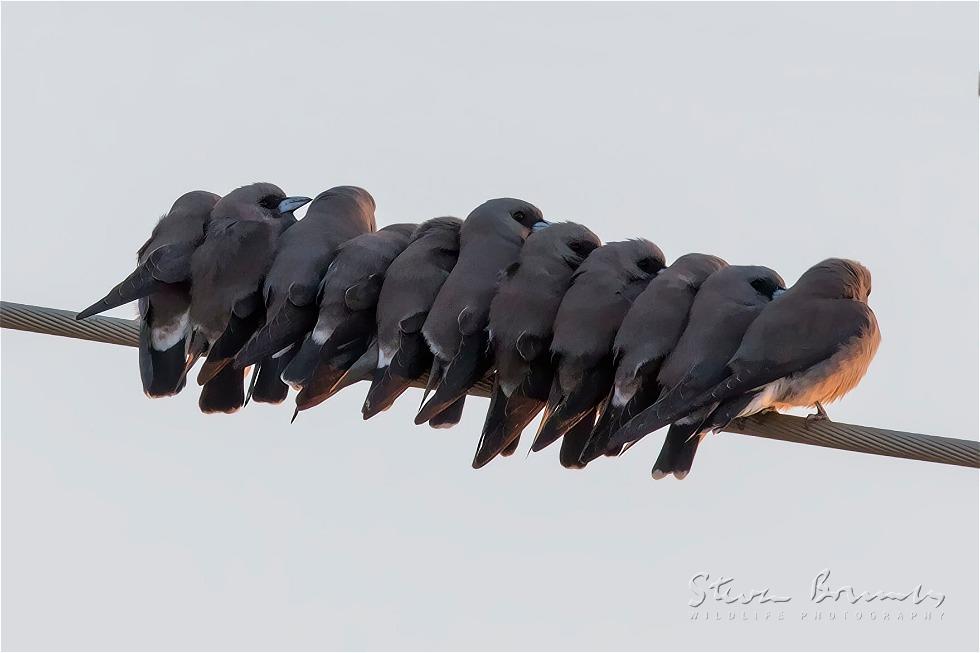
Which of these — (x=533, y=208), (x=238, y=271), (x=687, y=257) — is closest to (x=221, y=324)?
(x=238, y=271)

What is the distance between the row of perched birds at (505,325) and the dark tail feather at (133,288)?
12 millimetres

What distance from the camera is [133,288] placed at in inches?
257

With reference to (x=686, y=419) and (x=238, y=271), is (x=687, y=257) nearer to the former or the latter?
(x=686, y=419)

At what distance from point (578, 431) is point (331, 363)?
870mm

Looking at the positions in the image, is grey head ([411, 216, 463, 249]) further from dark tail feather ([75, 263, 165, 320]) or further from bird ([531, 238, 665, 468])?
dark tail feather ([75, 263, 165, 320])

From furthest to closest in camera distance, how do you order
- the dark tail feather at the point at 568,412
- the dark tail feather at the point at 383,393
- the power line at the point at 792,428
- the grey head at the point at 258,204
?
the grey head at the point at 258,204 < the dark tail feather at the point at 383,393 < the dark tail feather at the point at 568,412 < the power line at the point at 792,428

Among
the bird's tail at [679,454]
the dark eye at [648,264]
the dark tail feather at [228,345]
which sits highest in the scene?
the dark eye at [648,264]

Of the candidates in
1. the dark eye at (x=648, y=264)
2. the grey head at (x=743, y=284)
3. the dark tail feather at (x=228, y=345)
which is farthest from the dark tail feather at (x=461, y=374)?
the dark tail feather at (x=228, y=345)

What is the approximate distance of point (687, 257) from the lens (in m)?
6.03

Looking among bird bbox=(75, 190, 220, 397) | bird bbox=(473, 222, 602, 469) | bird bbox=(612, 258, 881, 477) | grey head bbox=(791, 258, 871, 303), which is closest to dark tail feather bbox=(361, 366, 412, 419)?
bird bbox=(473, 222, 602, 469)

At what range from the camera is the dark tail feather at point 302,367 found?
609 cm

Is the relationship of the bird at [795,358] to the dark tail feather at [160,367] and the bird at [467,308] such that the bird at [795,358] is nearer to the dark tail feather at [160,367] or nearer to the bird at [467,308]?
the bird at [467,308]

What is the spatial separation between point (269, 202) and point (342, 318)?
2.64ft

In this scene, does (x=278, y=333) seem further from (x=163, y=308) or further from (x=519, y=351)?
(x=519, y=351)
